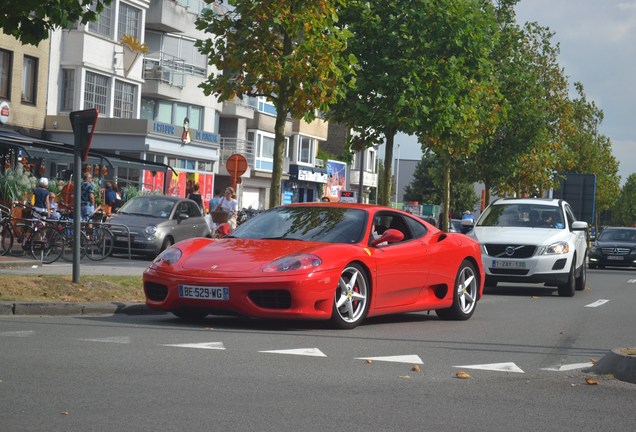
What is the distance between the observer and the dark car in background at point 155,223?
86.2 ft

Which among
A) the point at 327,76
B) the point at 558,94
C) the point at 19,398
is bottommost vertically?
the point at 19,398

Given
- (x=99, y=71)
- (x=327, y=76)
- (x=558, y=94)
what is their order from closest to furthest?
(x=327, y=76) → (x=99, y=71) → (x=558, y=94)

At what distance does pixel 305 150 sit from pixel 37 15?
6688 cm

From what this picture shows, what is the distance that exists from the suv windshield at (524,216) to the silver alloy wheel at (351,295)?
10698mm

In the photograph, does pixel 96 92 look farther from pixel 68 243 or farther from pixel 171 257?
pixel 171 257

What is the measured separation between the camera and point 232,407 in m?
6.93

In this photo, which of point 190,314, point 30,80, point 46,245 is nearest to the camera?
A: point 190,314

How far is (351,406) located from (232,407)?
29.4 inches

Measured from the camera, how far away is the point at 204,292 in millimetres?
11711

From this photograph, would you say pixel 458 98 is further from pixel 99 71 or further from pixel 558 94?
pixel 558 94

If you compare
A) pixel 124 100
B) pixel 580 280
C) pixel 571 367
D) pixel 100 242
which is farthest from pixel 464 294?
pixel 124 100

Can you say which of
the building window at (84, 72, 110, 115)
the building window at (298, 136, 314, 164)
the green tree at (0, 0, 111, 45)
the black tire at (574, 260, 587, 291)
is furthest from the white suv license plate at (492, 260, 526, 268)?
the building window at (298, 136, 314, 164)

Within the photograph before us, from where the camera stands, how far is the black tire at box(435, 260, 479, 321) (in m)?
14.4

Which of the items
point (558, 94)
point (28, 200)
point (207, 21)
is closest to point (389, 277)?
point (207, 21)
